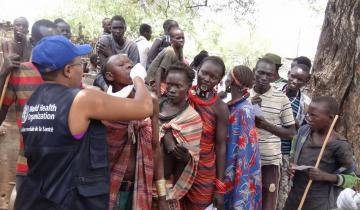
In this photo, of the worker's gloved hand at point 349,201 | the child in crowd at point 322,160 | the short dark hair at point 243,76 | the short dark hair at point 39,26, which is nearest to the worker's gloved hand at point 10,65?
the short dark hair at point 39,26

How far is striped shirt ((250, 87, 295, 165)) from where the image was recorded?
4410 mm

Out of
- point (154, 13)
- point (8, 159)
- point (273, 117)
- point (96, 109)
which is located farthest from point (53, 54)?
point (154, 13)

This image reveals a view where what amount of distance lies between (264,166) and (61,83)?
2.44 metres

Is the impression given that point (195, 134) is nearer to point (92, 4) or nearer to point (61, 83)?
point (61, 83)

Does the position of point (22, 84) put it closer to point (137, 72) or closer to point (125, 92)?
point (125, 92)

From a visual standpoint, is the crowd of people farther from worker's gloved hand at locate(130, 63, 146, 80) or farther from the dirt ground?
the dirt ground

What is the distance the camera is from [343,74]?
5645mm

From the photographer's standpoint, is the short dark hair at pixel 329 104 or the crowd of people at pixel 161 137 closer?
the crowd of people at pixel 161 137

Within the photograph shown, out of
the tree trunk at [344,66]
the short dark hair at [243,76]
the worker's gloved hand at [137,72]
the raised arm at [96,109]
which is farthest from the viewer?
the tree trunk at [344,66]

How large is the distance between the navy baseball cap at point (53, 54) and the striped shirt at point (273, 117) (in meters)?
2.36

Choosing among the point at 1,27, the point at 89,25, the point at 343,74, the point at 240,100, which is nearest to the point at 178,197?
the point at 240,100

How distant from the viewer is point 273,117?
14.5 feet

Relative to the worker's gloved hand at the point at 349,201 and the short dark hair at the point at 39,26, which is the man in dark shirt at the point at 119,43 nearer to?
the short dark hair at the point at 39,26

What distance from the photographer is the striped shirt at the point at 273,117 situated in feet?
14.5
